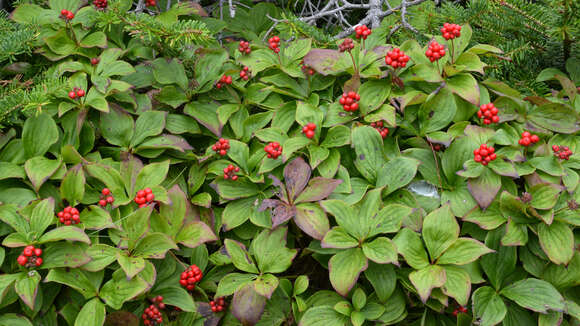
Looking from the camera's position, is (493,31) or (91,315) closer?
(91,315)

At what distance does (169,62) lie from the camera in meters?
2.68

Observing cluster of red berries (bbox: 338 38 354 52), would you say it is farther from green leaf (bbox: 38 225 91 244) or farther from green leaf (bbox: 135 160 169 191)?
green leaf (bbox: 38 225 91 244)

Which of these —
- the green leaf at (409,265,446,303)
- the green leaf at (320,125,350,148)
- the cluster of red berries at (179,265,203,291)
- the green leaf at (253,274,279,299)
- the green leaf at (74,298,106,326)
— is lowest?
the cluster of red berries at (179,265,203,291)

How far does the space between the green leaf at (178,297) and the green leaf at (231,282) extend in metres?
0.12

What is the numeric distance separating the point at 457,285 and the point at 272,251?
0.76 metres

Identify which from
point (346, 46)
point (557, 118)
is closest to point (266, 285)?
point (346, 46)

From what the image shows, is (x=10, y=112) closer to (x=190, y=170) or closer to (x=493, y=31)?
(x=190, y=170)

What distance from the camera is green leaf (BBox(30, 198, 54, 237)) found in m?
2.01

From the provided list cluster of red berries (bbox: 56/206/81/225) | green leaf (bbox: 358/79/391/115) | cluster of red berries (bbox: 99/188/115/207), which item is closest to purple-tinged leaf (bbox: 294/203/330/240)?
green leaf (bbox: 358/79/391/115)

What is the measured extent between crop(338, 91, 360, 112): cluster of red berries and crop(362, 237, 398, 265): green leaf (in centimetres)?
68

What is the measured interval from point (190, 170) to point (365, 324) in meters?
1.09

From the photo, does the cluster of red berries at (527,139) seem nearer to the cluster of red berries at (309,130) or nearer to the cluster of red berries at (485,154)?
the cluster of red berries at (485,154)

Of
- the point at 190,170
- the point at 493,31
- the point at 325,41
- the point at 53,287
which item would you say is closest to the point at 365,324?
the point at 190,170

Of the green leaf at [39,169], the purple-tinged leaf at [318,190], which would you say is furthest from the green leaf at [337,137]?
the green leaf at [39,169]
